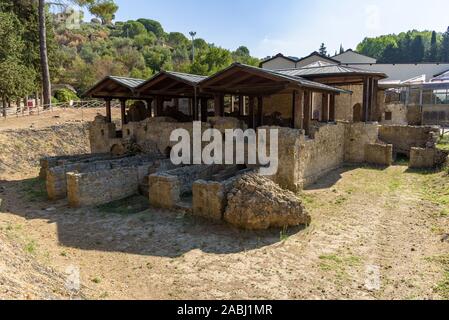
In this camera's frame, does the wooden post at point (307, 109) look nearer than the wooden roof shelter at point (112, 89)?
Yes

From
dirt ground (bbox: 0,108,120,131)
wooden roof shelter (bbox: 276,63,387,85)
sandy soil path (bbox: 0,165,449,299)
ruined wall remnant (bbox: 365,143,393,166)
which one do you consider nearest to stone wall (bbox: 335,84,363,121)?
wooden roof shelter (bbox: 276,63,387,85)

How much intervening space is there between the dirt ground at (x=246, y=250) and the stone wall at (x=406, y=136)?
830 cm

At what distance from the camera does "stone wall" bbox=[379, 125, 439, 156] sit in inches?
792

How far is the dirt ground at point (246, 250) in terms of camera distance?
6785 mm

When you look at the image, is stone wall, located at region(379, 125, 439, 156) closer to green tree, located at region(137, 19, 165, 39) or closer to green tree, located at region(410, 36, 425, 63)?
green tree, located at region(410, 36, 425, 63)

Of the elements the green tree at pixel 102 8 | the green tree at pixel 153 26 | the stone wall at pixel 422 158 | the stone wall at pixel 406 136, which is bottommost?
the stone wall at pixel 422 158

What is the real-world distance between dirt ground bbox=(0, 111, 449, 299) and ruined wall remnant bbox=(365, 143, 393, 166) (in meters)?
5.40

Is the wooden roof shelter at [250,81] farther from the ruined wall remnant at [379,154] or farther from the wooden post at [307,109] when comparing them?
the ruined wall remnant at [379,154]

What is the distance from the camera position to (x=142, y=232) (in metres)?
9.56

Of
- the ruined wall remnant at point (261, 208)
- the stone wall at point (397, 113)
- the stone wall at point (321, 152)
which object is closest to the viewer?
the ruined wall remnant at point (261, 208)

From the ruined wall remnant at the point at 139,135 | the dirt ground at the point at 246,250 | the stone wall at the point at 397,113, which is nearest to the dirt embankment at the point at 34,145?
the ruined wall remnant at the point at 139,135

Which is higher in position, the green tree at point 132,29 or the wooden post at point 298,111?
the green tree at point 132,29
